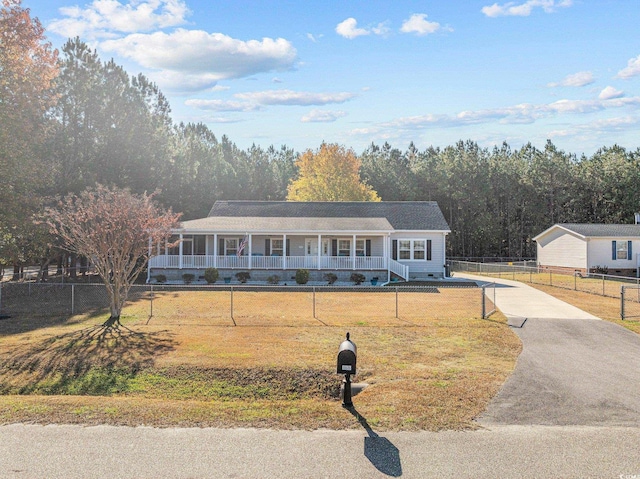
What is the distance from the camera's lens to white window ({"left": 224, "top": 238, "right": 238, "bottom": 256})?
30709 mm

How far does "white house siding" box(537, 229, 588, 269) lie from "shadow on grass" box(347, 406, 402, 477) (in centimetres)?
3285

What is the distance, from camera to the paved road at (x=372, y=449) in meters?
5.88

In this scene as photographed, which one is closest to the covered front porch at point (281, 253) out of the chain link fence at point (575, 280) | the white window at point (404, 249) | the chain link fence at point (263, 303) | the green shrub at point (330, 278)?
the green shrub at point (330, 278)

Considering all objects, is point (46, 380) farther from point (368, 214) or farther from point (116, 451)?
point (368, 214)

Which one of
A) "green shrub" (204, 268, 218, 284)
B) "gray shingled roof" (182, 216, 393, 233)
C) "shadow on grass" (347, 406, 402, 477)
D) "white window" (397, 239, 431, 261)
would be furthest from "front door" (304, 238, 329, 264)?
"shadow on grass" (347, 406, 402, 477)

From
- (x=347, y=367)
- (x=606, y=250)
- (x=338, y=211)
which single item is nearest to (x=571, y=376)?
(x=347, y=367)

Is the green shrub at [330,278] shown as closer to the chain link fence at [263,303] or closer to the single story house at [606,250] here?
the chain link fence at [263,303]

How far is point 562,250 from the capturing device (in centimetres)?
3794

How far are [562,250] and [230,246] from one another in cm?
2454

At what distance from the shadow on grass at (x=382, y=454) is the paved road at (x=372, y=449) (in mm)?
13

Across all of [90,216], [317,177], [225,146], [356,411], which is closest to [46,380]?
[356,411]

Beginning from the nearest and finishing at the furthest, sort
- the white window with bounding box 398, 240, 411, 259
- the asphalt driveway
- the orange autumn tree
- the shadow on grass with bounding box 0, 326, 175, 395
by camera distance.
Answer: the asphalt driveway < the shadow on grass with bounding box 0, 326, 175, 395 < the white window with bounding box 398, 240, 411, 259 < the orange autumn tree

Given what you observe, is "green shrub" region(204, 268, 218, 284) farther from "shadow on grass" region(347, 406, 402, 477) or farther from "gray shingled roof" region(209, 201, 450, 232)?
"shadow on grass" region(347, 406, 402, 477)

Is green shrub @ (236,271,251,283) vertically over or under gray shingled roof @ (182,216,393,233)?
under
